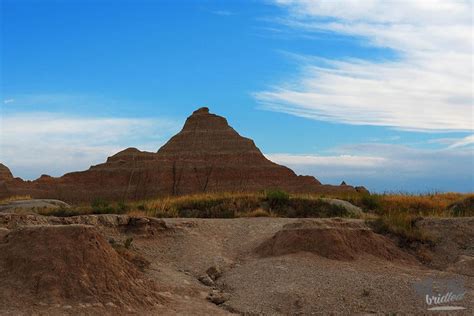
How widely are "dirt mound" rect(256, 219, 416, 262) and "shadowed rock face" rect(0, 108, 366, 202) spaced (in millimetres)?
45757

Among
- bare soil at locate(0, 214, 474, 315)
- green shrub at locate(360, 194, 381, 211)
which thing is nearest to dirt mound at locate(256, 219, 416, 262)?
bare soil at locate(0, 214, 474, 315)

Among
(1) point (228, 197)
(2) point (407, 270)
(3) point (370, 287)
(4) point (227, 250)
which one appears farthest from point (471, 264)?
(1) point (228, 197)

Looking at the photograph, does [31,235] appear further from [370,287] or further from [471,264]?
[471,264]

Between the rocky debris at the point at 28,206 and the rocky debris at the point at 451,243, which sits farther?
the rocky debris at the point at 28,206

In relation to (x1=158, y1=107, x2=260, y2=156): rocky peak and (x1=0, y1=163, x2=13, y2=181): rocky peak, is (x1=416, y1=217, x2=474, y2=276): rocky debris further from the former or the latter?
(x1=0, y1=163, x2=13, y2=181): rocky peak

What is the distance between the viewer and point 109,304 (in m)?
→ 9.17

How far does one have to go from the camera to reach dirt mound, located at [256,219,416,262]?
12843 millimetres

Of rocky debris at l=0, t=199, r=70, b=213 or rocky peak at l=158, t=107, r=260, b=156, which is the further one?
rocky peak at l=158, t=107, r=260, b=156

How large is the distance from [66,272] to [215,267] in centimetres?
356

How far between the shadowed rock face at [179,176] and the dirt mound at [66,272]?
1962 inches

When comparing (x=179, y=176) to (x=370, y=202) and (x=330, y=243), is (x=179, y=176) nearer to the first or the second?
(x=370, y=202)

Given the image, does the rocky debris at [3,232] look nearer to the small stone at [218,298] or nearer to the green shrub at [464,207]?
the small stone at [218,298]

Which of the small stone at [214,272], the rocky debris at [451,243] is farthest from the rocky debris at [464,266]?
the small stone at [214,272]

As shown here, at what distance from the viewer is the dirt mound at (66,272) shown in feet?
30.1
